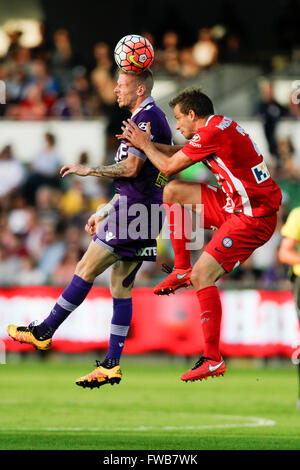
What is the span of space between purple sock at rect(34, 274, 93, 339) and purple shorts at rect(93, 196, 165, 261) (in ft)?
1.42

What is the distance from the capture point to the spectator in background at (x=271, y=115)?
21188mm

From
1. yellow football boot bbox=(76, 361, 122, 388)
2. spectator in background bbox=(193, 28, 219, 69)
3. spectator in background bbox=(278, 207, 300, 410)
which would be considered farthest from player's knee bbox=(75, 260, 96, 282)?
spectator in background bbox=(193, 28, 219, 69)

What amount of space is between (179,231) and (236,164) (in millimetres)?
945

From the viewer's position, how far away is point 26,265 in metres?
19.6

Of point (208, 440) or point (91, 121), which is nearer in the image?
point (208, 440)

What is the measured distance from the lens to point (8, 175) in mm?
20688

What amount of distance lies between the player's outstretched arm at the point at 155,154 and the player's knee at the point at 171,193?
0.33 m

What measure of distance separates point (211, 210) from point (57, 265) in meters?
9.93

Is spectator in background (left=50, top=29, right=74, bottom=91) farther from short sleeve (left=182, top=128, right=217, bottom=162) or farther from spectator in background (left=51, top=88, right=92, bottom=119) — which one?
short sleeve (left=182, top=128, right=217, bottom=162)

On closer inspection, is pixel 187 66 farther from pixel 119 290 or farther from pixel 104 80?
pixel 119 290

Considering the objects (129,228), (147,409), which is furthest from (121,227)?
(147,409)

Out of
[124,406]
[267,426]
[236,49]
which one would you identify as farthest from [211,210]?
[236,49]

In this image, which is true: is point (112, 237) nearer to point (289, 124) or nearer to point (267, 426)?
point (267, 426)

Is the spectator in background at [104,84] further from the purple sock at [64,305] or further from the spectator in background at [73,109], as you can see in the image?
the purple sock at [64,305]
